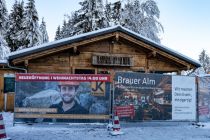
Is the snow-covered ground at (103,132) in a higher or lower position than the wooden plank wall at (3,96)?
lower

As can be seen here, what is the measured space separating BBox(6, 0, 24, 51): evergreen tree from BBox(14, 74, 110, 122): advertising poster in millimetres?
36527

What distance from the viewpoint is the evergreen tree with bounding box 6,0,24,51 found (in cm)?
5122

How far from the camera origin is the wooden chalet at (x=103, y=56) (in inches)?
769

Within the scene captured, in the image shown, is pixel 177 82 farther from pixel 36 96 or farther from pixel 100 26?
pixel 100 26

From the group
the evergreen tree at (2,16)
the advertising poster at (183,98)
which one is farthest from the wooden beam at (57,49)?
the evergreen tree at (2,16)

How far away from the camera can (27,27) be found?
50062mm

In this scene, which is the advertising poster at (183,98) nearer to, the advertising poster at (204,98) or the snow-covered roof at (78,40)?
the advertising poster at (204,98)

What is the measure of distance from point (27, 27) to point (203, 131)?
3932cm

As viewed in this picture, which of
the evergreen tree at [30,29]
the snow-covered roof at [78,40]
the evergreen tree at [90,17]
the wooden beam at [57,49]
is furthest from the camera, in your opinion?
the evergreen tree at [30,29]

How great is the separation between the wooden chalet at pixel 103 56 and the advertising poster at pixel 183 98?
4.72 meters

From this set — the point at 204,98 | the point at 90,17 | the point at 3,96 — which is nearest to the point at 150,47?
the point at 204,98

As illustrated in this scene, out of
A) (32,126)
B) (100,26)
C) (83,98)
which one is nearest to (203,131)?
(83,98)

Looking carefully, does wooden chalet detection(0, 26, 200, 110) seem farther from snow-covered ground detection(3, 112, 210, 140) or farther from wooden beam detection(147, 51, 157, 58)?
snow-covered ground detection(3, 112, 210, 140)

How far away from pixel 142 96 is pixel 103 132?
2.75 meters
